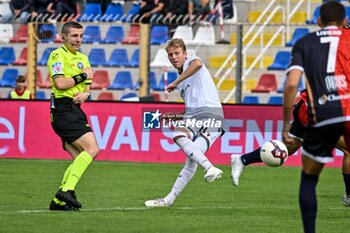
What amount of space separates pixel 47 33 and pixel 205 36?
378 centimetres

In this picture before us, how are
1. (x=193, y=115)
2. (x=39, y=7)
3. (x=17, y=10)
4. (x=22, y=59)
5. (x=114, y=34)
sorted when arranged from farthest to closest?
(x=17, y=10) → (x=39, y=7) → (x=22, y=59) → (x=114, y=34) → (x=193, y=115)

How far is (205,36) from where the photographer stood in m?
23.9

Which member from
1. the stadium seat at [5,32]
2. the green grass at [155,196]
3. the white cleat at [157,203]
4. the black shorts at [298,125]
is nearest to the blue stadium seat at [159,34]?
the stadium seat at [5,32]

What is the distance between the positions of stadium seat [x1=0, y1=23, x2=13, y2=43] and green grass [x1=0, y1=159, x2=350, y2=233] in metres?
4.50

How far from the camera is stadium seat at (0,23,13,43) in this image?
23423mm

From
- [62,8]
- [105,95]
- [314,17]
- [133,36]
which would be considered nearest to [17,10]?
[62,8]

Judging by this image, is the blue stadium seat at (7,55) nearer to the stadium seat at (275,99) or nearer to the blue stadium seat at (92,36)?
the blue stadium seat at (92,36)

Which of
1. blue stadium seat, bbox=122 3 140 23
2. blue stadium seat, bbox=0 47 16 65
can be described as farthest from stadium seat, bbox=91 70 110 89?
blue stadium seat, bbox=122 3 140 23

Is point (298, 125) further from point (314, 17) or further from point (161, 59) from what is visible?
point (314, 17)

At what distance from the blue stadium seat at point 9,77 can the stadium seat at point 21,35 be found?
1.01 meters

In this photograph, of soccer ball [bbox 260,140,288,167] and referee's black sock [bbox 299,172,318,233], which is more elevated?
referee's black sock [bbox 299,172,318,233]

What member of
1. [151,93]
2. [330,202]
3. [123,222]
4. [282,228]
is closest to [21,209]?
[123,222]

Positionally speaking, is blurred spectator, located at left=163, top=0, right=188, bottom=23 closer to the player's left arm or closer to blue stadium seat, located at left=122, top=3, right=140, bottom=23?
blue stadium seat, located at left=122, top=3, right=140, bottom=23

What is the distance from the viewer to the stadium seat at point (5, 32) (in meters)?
23.4
